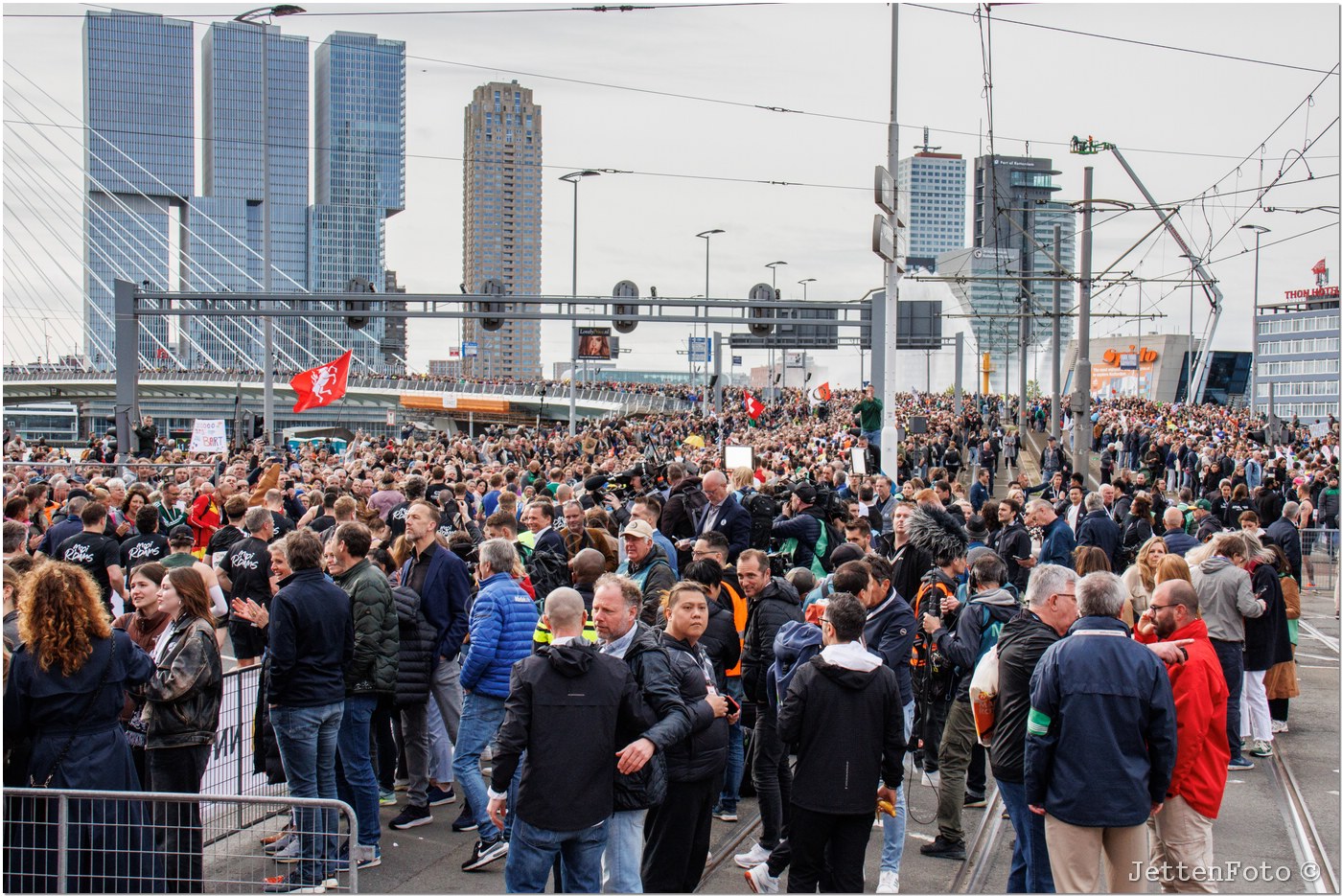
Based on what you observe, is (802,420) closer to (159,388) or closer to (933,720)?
(933,720)

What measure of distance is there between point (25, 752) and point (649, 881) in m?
2.94

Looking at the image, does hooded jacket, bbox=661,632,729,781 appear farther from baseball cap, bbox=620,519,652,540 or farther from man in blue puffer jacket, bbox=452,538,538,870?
baseball cap, bbox=620,519,652,540

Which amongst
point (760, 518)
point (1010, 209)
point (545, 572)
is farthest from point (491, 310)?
point (545, 572)

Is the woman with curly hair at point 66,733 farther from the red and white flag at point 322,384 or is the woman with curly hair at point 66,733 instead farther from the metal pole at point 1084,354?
the red and white flag at point 322,384

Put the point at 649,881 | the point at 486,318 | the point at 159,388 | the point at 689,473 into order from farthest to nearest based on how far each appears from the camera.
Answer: the point at 159,388
the point at 486,318
the point at 689,473
the point at 649,881

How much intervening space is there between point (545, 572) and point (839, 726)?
11.8 feet

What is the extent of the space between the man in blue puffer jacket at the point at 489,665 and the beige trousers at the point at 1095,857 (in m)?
3.11

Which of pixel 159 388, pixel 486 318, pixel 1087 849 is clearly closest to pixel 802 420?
pixel 486 318

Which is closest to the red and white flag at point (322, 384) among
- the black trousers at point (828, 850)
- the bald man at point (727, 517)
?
the bald man at point (727, 517)

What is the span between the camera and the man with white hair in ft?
17.1

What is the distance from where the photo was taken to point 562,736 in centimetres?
520

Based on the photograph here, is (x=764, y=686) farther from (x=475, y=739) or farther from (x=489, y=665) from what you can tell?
(x=475, y=739)

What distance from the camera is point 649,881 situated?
19.0 feet

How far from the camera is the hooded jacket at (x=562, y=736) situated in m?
5.20
